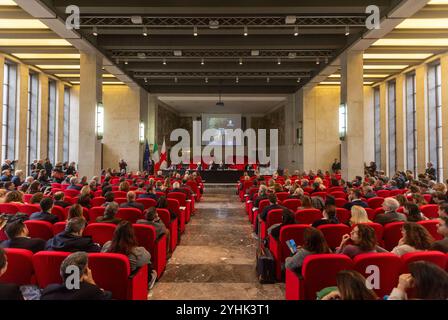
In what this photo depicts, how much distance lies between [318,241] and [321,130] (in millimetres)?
16882

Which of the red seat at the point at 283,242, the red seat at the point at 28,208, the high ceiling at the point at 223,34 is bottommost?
the red seat at the point at 283,242

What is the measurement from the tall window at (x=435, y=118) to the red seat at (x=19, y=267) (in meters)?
16.3

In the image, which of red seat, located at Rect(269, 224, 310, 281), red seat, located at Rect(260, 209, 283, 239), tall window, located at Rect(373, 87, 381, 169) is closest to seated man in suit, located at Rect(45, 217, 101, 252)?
red seat, located at Rect(269, 224, 310, 281)

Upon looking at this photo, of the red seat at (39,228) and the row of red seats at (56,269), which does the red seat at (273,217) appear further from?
the red seat at (39,228)

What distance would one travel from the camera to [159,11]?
28.8ft

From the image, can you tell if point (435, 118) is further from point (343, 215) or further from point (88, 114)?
point (88, 114)

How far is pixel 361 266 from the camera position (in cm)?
274

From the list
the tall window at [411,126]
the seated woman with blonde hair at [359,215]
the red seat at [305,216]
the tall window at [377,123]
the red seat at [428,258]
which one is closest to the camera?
the red seat at [428,258]

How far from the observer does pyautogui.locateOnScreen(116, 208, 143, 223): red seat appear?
5.17 metres

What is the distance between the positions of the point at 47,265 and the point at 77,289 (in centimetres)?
84

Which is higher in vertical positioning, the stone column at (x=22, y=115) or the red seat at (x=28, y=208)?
the stone column at (x=22, y=115)

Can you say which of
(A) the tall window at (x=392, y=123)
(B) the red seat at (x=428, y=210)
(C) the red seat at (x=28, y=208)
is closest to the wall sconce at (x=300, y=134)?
(A) the tall window at (x=392, y=123)

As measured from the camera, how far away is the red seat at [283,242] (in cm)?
419

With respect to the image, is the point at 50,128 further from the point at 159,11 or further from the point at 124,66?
the point at 159,11
